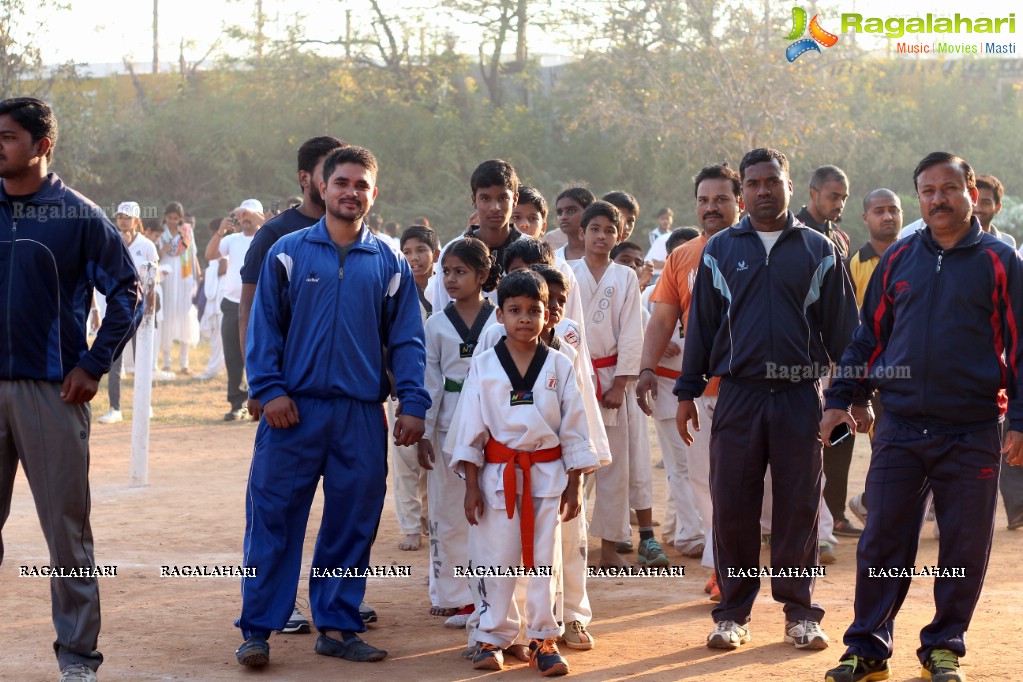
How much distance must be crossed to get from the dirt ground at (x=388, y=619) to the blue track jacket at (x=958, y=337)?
46.4 inches

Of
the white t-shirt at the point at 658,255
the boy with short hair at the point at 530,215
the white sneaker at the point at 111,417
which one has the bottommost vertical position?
the white sneaker at the point at 111,417

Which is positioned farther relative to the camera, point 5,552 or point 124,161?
point 124,161

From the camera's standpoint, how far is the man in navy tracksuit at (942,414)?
5.07m

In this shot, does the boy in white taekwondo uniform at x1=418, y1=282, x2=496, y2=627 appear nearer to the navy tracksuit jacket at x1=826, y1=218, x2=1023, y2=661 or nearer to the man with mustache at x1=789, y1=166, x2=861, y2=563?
the navy tracksuit jacket at x1=826, y1=218, x2=1023, y2=661

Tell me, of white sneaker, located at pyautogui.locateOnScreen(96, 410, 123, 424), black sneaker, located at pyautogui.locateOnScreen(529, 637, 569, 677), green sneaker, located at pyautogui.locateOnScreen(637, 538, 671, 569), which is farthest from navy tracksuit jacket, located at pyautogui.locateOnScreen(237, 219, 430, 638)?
white sneaker, located at pyautogui.locateOnScreen(96, 410, 123, 424)

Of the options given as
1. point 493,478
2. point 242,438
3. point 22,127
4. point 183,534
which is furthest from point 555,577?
point 242,438

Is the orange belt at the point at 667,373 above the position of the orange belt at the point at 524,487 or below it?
above

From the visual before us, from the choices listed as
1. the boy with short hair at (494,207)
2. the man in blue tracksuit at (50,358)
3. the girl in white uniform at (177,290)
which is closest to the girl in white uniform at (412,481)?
the boy with short hair at (494,207)

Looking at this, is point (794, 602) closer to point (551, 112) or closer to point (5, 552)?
point (5, 552)

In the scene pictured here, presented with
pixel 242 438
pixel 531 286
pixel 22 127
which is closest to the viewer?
pixel 22 127

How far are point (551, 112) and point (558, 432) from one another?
3037 centimetres

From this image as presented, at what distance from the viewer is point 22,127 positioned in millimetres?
5066

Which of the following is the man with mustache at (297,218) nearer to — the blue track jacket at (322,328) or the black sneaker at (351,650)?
the blue track jacket at (322,328)

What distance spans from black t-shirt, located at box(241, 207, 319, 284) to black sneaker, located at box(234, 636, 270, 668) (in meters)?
1.82
